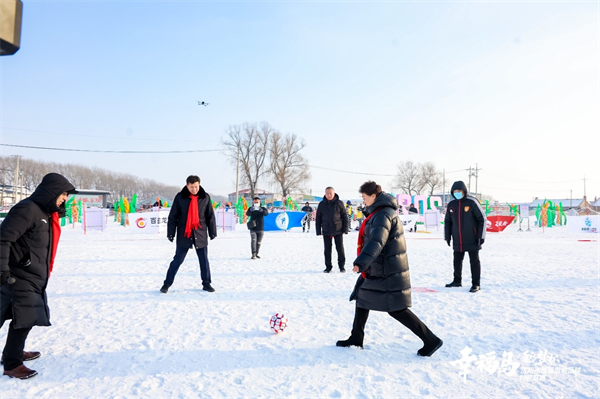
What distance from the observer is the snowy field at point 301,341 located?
273 cm

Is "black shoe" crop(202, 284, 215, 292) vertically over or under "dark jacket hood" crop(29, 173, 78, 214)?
under

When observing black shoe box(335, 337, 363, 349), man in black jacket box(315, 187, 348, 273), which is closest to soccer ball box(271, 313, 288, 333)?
black shoe box(335, 337, 363, 349)

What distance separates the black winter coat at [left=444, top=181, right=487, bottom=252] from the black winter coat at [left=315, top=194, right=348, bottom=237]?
2.07 meters

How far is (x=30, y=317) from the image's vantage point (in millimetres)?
2773

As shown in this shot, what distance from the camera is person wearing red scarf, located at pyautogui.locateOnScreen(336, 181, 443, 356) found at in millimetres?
3145

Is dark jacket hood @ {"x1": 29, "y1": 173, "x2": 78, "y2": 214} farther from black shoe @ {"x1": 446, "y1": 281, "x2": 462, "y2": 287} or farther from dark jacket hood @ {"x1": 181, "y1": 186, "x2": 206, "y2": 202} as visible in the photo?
black shoe @ {"x1": 446, "y1": 281, "x2": 462, "y2": 287}

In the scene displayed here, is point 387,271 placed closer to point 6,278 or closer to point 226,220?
point 6,278

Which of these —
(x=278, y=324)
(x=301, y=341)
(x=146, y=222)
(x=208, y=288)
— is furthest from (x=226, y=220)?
(x=301, y=341)

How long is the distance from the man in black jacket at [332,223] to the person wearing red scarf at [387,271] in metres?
4.14

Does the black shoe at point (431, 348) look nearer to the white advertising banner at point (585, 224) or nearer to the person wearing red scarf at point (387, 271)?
the person wearing red scarf at point (387, 271)

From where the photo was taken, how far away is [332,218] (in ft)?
24.6

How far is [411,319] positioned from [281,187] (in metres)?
49.7

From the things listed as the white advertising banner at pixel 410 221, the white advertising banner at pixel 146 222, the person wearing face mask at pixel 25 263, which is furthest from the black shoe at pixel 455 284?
the white advertising banner at pixel 146 222

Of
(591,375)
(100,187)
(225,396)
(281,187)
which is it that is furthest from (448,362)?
(100,187)
